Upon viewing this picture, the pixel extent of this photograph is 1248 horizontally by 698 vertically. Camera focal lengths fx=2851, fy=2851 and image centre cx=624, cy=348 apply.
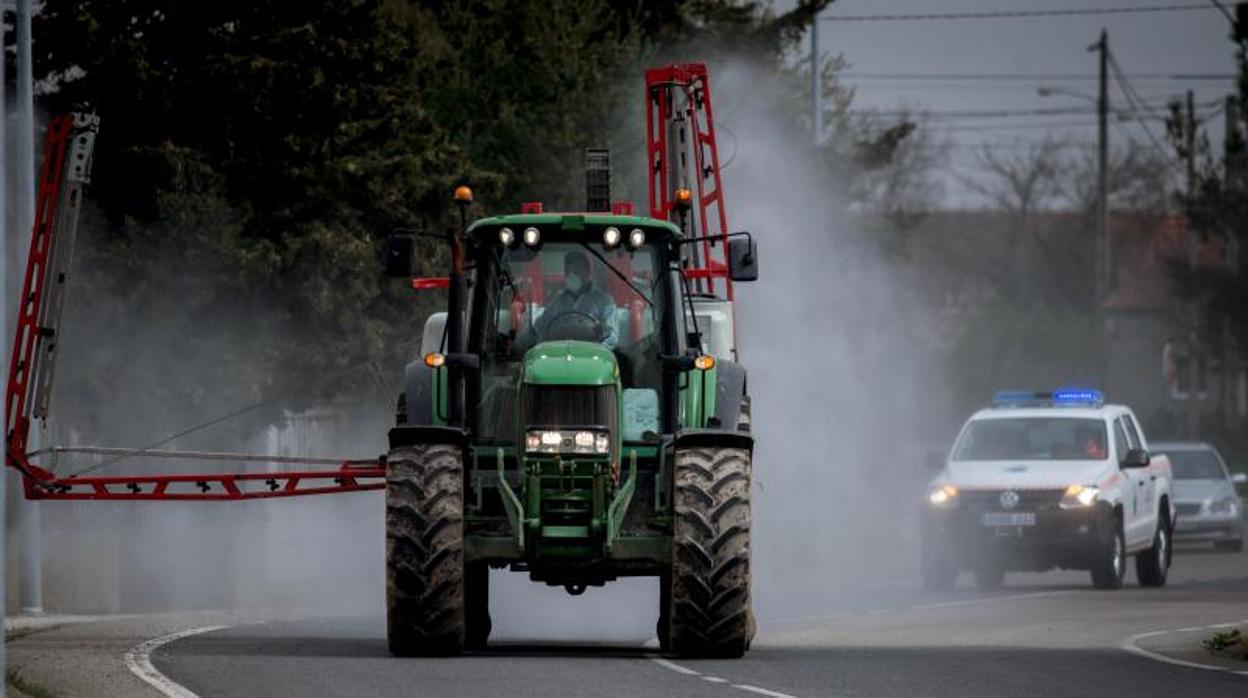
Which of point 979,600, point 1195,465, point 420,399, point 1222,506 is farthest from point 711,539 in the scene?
point 1195,465

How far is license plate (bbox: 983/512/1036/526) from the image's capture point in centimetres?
2747

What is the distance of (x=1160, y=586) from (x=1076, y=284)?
82.5 meters

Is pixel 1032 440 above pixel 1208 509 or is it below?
above

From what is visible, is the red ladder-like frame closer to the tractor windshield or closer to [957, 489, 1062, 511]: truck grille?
the tractor windshield

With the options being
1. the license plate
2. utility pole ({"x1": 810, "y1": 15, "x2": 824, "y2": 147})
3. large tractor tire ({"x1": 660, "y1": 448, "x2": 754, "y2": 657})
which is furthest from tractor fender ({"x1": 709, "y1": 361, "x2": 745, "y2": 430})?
utility pole ({"x1": 810, "y1": 15, "x2": 824, "y2": 147})

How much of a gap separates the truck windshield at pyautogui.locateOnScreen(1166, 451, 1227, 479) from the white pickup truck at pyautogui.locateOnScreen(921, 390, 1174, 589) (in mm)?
11103

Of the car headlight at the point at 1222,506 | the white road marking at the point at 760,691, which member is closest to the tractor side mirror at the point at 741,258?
the white road marking at the point at 760,691

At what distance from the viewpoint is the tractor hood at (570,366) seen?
55.6 ft

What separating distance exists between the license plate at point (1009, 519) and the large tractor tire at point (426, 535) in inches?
453

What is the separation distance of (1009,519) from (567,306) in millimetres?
10591

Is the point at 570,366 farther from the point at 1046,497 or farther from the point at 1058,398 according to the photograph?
the point at 1058,398

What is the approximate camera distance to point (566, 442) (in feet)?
55.5

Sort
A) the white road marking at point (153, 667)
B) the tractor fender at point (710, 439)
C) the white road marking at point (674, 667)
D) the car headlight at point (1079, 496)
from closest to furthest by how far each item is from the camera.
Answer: the white road marking at point (153, 667) < the white road marking at point (674, 667) < the tractor fender at point (710, 439) < the car headlight at point (1079, 496)

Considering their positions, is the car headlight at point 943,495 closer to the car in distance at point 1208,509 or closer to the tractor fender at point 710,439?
the tractor fender at point 710,439
